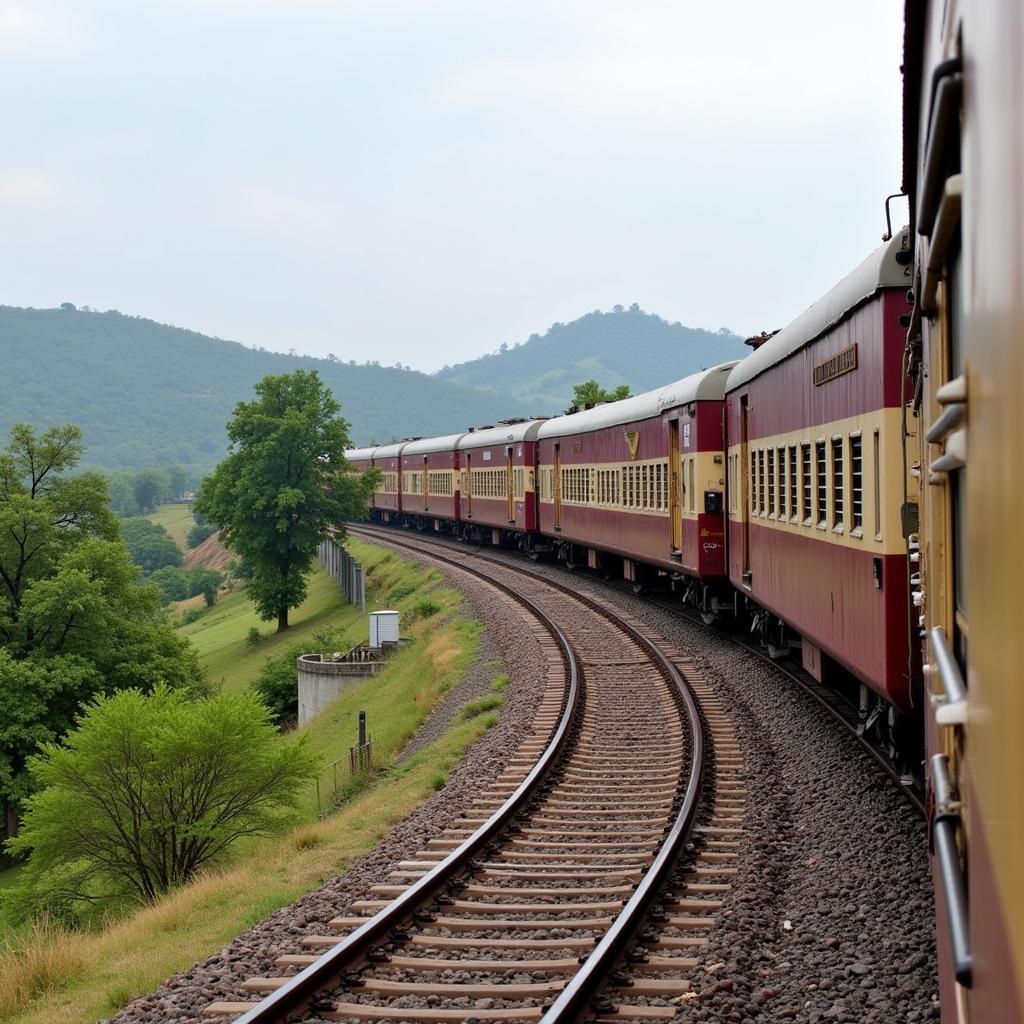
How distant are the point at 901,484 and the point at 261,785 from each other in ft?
43.8

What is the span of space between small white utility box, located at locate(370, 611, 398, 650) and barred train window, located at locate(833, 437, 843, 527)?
20.9 metres

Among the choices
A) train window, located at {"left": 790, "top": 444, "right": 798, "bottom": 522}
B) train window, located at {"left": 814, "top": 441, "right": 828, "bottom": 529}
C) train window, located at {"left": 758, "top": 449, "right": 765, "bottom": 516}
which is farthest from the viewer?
train window, located at {"left": 758, "top": 449, "right": 765, "bottom": 516}

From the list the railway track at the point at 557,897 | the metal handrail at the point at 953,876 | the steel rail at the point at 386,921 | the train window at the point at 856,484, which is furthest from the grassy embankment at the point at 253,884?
the metal handrail at the point at 953,876

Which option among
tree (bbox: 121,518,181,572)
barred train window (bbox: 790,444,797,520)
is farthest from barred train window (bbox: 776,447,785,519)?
tree (bbox: 121,518,181,572)

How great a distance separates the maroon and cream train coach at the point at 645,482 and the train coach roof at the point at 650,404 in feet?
0.07

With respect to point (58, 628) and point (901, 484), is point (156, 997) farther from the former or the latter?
point (58, 628)

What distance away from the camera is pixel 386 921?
313 inches

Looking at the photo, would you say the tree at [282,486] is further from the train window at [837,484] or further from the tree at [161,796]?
the train window at [837,484]

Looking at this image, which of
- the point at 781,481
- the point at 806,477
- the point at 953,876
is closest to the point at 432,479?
the point at 781,481

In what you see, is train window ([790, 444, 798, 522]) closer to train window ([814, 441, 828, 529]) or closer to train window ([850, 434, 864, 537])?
train window ([814, 441, 828, 529])

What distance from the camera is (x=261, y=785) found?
19.4m

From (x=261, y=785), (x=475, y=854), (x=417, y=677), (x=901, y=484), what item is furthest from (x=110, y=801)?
(x=901, y=484)

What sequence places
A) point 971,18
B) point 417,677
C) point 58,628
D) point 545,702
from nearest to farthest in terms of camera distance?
1. point 971,18
2. point 545,702
3. point 417,677
4. point 58,628

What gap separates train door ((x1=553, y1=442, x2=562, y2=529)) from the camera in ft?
112
